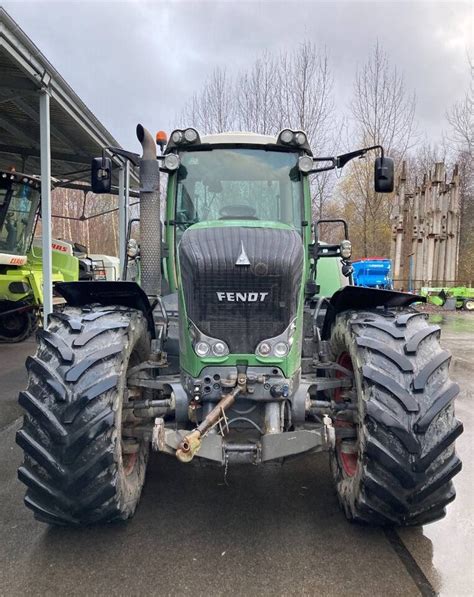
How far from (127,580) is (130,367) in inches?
47.1

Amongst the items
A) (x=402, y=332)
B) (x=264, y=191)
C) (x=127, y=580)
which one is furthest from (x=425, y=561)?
(x=264, y=191)

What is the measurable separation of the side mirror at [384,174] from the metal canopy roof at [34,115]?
4.51 metres

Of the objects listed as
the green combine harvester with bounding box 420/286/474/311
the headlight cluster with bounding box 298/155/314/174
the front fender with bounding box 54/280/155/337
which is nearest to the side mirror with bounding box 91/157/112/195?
the front fender with bounding box 54/280/155/337

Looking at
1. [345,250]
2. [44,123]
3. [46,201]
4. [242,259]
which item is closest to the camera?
[242,259]

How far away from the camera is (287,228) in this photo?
110 inches

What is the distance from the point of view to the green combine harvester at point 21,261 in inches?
371

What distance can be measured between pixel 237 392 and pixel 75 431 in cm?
83

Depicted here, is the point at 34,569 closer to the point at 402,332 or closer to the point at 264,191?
the point at 402,332

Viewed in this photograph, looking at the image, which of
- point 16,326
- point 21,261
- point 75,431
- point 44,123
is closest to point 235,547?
point 75,431

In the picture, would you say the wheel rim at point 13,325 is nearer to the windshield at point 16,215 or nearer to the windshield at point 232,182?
the windshield at point 16,215

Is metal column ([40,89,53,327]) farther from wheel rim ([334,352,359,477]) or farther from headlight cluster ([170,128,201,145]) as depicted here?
wheel rim ([334,352,359,477])

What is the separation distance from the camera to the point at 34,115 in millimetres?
9055

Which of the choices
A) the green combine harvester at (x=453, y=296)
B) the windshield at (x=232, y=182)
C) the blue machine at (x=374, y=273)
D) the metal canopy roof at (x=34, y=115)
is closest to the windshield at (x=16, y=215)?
the metal canopy roof at (x=34, y=115)

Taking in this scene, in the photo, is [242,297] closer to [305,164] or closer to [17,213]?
[305,164]
